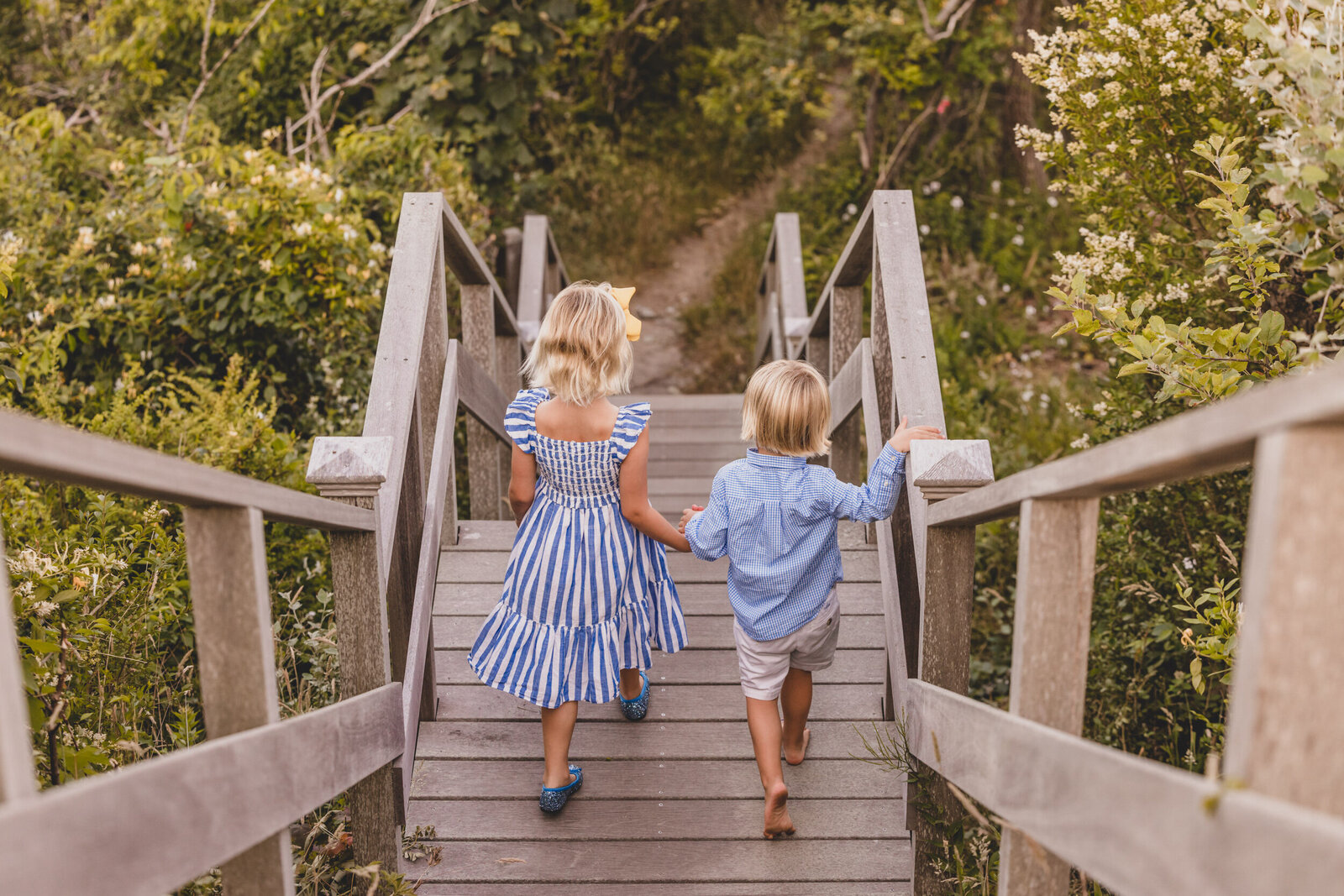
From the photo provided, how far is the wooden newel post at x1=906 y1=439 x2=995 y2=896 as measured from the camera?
211cm

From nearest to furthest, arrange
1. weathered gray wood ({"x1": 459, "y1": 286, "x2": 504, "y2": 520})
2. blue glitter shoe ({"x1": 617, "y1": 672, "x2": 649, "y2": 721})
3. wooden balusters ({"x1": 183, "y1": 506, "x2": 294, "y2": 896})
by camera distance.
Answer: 1. wooden balusters ({"x1": 183, "y1": 506, "x2": 294, "y2": 896})
2. blue glitter shoe ({"x1": 617, "y1": 672, "x2": 649, "y2": 721})
3. weathered gray wood ({"x1": 459, "y1": 286, "x2": 504, "y2": 520})

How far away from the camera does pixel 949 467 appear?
2139 mm

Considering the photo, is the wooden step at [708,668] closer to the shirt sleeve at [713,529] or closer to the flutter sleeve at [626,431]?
the shirt sleeve at [713,529]

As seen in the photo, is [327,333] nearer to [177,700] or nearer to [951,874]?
[177,700]

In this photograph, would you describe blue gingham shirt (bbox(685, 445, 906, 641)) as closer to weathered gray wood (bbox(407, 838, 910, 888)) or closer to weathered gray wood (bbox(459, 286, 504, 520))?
weathered gray wood (bbox(407, 838, 910, 888))

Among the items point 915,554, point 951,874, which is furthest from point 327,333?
point 951,874

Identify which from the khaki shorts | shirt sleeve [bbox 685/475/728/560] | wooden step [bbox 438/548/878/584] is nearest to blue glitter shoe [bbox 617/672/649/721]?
the khaki shorts

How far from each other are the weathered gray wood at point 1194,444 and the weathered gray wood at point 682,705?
1.37 meters

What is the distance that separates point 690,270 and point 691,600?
22.2 ft

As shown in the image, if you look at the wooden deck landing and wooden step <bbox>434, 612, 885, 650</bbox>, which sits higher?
wooden step <bbox>434, 612, 885, 650</bbox>

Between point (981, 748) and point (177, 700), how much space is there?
2.41 metres

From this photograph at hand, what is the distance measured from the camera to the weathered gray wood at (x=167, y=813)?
38.3 inches

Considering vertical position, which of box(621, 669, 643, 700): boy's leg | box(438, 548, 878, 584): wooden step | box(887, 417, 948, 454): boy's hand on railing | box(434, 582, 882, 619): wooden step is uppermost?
box(887, 417, 948, 454): boy's hand on railing

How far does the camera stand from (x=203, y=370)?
4.32 m
